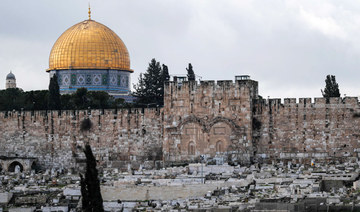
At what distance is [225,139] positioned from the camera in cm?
4950

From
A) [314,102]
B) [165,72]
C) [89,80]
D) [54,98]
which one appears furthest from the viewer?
[89,80]

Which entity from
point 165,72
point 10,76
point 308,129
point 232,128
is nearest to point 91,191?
point 232,128

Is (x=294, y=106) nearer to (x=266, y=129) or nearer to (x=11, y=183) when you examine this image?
(x=266, y=129)

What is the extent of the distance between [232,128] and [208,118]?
1.31 m

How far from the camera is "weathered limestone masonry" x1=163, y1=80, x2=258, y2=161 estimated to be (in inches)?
1941

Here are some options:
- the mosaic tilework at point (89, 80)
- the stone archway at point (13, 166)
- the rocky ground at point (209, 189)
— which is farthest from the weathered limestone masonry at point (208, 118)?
the mosaic tilework at point (89, 80)

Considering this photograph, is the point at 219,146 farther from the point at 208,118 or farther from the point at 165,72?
the point at 165,72

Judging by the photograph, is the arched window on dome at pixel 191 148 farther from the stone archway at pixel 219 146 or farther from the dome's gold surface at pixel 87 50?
the dome's gold surface at pixel 87 50

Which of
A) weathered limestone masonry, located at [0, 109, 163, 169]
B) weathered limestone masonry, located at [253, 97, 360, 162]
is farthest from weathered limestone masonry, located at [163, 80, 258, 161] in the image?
weathered limestone masonry, located at [0, 109, 163, 169]

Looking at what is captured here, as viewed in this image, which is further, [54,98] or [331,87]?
[54,98]

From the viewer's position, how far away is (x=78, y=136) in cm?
5516

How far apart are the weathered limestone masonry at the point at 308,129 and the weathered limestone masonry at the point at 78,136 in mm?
5885

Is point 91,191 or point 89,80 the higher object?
point 89,80

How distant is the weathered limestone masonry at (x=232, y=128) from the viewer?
4831cm
